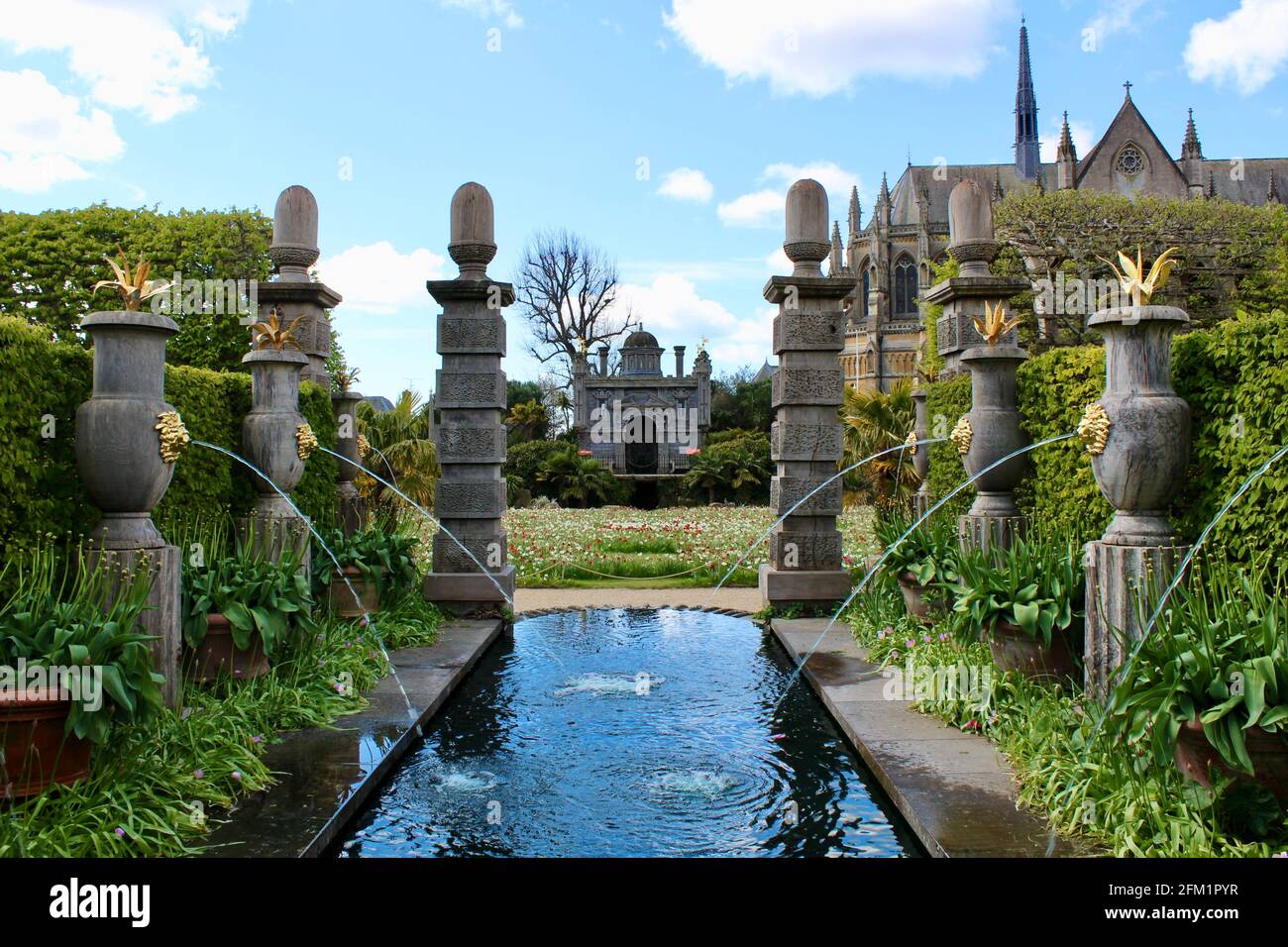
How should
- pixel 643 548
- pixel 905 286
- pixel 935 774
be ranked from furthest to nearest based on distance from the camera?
1. pixel 905 286
2. pixel 643 548
3. pixel 935 774

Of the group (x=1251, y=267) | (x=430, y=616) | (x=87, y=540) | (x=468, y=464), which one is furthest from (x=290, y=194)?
(x=1251, y=267)

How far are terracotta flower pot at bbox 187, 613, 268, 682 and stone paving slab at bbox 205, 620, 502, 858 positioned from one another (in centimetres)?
72

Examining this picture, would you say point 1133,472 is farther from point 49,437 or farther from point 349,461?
point 349,461

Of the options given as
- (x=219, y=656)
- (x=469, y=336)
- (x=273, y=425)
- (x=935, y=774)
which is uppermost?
(x=469, y=336)

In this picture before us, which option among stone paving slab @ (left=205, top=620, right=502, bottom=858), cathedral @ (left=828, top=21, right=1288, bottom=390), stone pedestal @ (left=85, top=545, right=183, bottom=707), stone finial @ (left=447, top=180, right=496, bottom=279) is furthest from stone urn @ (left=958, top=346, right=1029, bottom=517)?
cathedral @ (left=828, top=21, right=1288, bottom=390)

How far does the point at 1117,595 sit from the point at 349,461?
313 inches

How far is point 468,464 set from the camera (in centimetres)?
1044

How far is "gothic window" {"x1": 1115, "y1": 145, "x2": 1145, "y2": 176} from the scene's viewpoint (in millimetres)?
60031

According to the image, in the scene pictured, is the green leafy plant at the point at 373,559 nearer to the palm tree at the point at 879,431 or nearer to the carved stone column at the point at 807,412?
the carved stone column at the point at 807,412

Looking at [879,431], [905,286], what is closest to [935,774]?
[879,431]

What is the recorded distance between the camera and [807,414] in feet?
35.1

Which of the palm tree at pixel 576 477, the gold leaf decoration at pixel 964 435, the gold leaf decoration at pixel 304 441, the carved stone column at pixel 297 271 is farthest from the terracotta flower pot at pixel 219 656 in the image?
the palm tree at pixel 576 477

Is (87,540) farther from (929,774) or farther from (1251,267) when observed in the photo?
(1251,267)
